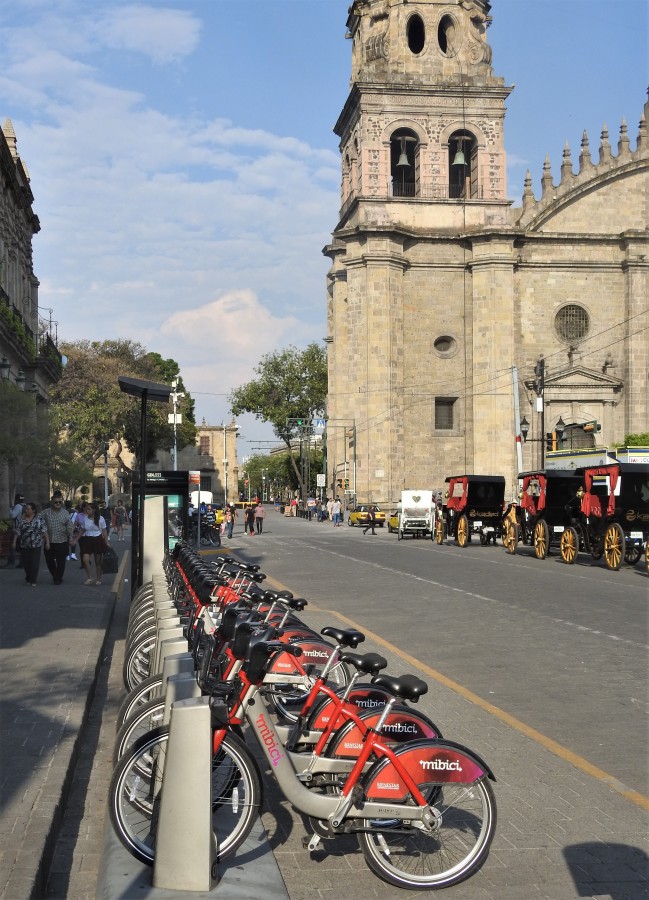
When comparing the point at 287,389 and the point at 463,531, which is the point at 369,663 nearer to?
the point at 463,531

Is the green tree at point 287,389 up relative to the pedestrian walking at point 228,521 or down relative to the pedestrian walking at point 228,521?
up

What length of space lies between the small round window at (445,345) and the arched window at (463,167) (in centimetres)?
790

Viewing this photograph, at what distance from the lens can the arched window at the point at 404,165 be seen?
5475 cm

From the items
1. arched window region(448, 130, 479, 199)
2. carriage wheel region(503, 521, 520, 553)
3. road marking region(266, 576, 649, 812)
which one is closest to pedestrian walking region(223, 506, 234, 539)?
carriage wheel region(503, 521, 520, 553)

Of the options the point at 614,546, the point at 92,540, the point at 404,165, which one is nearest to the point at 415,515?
the point at 614,546

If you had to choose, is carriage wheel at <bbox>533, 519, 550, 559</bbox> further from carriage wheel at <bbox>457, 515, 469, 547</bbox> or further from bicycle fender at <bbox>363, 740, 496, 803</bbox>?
bicycle fender at <bbox>363, 740, 496, 803</bbox>

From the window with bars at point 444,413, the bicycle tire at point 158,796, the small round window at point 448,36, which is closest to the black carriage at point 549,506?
the bicycle tire at point 158,796

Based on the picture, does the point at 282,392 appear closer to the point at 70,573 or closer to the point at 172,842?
the point at 70,573

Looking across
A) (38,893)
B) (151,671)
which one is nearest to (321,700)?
(38,893)

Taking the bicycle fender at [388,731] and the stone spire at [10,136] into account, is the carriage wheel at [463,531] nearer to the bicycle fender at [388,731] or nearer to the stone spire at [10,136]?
the stone spire at [10,136]

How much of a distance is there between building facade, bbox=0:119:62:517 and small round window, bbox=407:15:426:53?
25.3 m

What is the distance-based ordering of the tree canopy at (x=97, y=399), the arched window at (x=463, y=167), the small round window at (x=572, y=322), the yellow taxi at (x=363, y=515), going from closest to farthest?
the yellow taxi at (x=363, y=515), the small round window at (x=572, y=322), the arched window at (x=463, y=167), the tree canopy at (x=97, y=399)

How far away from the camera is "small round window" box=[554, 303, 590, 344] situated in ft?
181

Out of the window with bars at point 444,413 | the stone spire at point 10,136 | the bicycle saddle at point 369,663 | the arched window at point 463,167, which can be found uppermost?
the arched window at point 463,167
